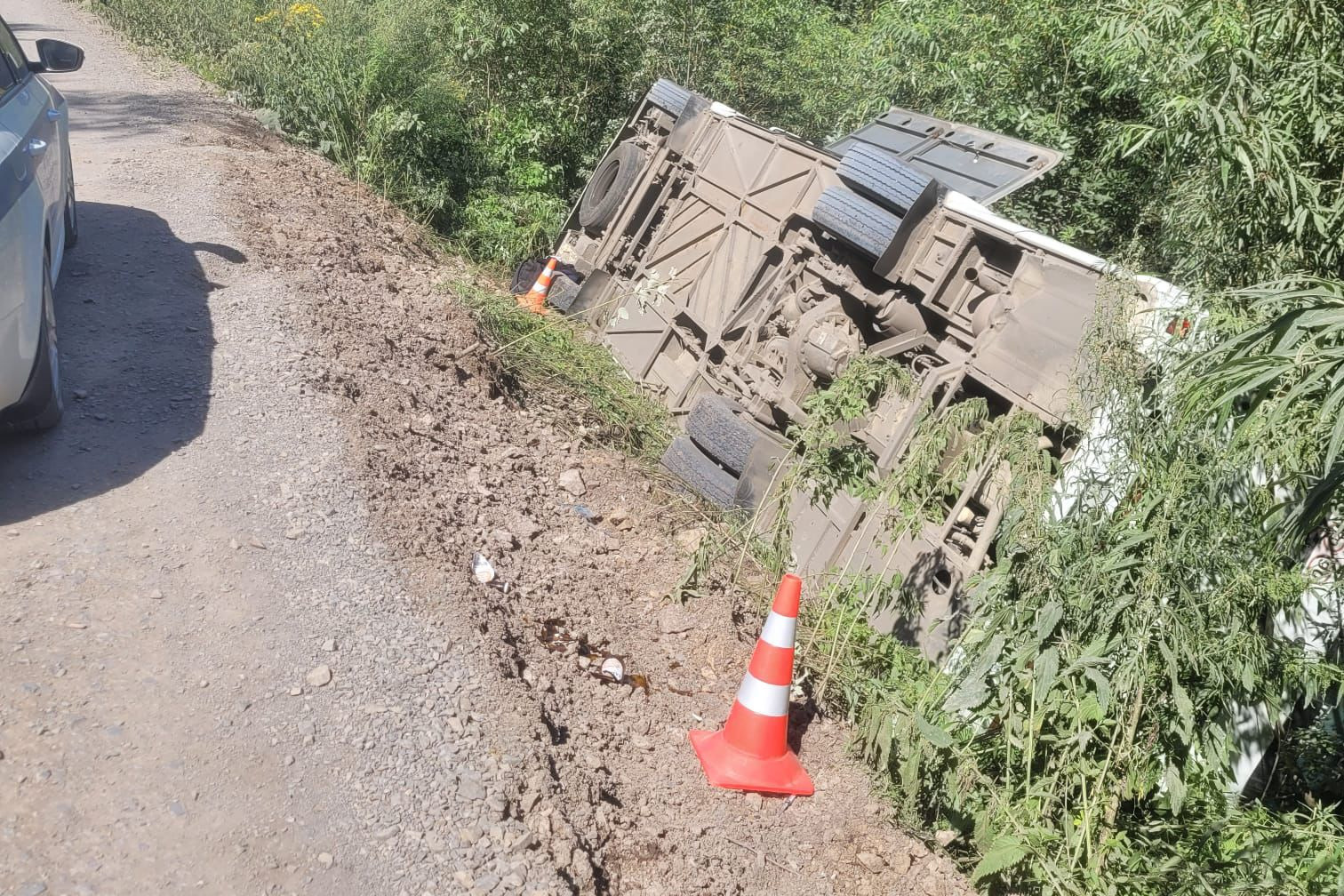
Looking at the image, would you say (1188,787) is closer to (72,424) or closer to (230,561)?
A: (230,561)

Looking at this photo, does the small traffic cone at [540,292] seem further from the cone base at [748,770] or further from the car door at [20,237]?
the cone base at [748,770]

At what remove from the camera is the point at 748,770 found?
14.5ft

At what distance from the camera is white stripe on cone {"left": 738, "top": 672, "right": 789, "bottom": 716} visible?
4.43m

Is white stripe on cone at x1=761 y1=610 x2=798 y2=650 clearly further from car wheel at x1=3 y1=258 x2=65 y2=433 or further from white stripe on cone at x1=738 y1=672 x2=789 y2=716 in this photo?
car wheel at x1=3 y1=258 x2=65 y2=433

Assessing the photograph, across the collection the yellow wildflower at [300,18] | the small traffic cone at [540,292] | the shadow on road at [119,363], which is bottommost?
the shadow on road at [119,363]

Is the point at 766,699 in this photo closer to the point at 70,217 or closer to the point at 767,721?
the point at 767,721

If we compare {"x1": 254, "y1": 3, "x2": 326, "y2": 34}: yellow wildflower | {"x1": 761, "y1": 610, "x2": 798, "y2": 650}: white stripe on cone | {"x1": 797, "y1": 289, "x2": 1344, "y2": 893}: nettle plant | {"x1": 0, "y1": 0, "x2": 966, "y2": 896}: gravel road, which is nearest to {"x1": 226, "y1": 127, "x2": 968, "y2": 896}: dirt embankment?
{"x1": 0, "y1": 0, "x2": 966, "y2": 896}: gravel road

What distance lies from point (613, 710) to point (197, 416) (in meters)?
2.49

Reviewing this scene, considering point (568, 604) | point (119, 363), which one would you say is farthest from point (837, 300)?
point (119, 363)

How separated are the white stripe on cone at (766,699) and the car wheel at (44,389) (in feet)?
10.7

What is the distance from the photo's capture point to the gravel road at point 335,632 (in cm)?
328

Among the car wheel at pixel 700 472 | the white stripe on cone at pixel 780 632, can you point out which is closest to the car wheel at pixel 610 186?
the car wheel at pixel 700 472

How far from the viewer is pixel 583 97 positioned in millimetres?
12281

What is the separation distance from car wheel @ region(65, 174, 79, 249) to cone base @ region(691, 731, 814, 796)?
481cm
